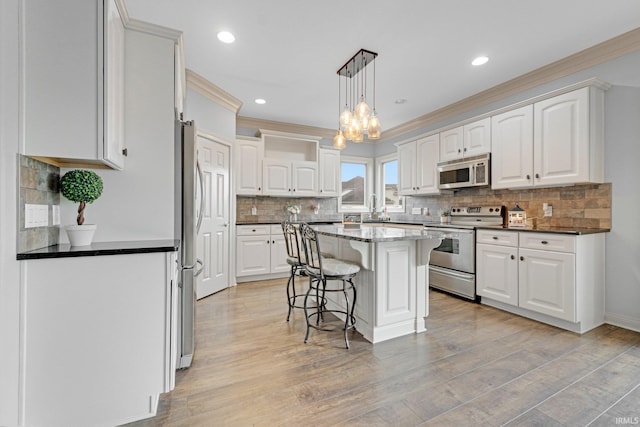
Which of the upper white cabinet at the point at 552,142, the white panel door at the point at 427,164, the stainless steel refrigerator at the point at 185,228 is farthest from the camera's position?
the white panel door at the point at 427,164

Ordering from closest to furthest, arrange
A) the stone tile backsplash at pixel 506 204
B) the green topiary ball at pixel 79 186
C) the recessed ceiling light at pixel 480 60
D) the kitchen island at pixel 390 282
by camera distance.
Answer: the green topiary ball at pixel 79 186 < the kitchen island at pixel 390 282 < the stone tile backsplash at pixel 506 204 < the recessed ceiling light at pixel 480 60

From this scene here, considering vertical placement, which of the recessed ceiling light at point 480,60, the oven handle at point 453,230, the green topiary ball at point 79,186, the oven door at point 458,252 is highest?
the recessed ceiling light at point 480,60

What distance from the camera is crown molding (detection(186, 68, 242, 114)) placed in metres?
3.31

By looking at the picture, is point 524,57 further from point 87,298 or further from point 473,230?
point 87,298

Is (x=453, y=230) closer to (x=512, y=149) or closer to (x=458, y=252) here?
(x=458, y=252)

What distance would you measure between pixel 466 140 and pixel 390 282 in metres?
2.52

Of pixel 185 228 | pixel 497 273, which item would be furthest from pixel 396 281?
pixel 185 228

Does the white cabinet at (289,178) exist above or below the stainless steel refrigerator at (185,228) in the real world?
above

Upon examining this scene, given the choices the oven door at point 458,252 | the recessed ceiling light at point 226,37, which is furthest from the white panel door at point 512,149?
the recessed ceiling light at point 226,37

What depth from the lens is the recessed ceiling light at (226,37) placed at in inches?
98.3

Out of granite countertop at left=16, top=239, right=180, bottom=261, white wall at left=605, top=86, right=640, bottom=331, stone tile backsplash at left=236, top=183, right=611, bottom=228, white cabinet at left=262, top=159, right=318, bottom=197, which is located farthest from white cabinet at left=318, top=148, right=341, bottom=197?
granite countertop at left=16, top=239, right=180, bottom=261

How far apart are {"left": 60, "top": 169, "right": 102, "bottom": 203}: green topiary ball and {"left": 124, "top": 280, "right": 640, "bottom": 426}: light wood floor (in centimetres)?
123

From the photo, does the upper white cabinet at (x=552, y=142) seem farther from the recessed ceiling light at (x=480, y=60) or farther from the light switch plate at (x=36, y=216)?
the light switch plate at (x=36, y=216)

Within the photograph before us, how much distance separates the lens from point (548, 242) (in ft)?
8.70
